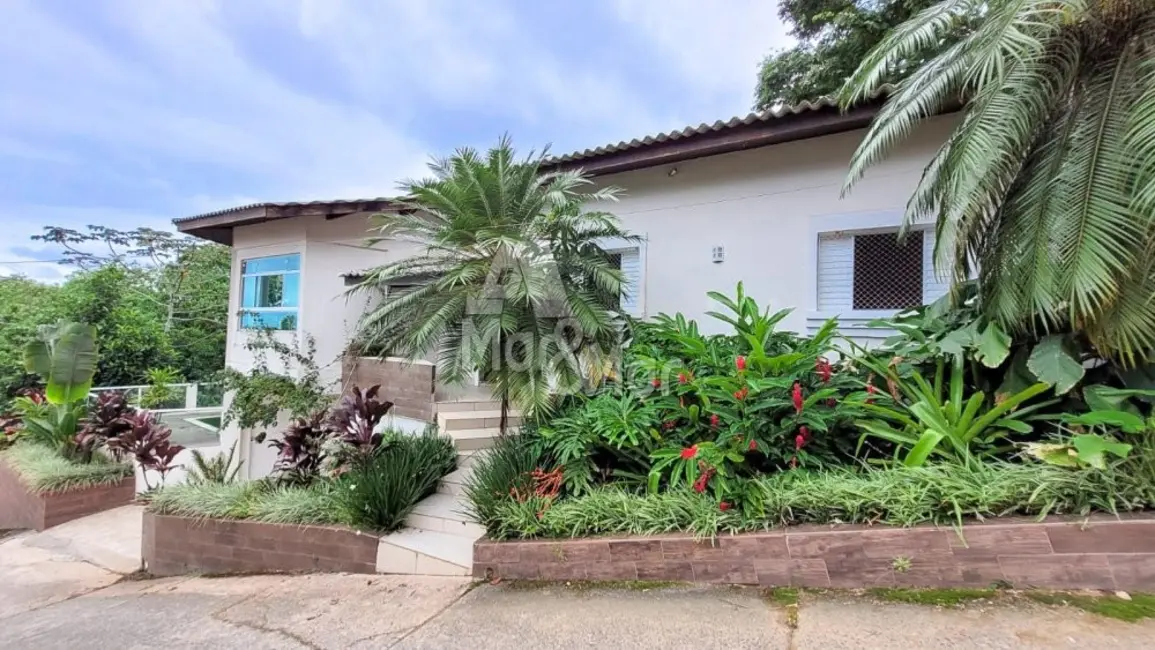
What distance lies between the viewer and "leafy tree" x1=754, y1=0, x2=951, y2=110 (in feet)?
36.8

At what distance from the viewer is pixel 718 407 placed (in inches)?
174

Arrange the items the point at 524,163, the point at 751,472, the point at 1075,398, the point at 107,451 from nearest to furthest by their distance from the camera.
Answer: the point at 1075,398 < the point at 751,472 < the point at 524,163 < the point at 107,451

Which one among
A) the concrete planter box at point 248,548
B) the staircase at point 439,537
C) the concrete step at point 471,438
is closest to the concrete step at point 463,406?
the concrete step at point 471,438

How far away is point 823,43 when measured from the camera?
13.1m

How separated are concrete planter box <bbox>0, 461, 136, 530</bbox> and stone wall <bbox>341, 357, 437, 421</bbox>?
5344 mm

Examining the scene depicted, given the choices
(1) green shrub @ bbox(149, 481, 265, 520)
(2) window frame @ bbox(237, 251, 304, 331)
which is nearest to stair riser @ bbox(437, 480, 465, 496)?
(1) green shrub @ bbox(149, 481, 265, 520)

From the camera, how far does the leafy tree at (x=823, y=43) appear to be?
36.8 ft

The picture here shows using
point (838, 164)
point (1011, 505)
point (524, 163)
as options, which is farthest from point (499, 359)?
point (838, 164)

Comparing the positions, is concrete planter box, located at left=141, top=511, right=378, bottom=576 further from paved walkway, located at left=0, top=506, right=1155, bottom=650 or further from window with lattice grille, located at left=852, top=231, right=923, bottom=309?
window with lattice grille, located at left=852, top=231, right=923, bottom=309

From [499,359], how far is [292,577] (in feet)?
11.0

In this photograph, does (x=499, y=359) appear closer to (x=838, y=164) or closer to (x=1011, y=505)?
(x=1011, y=505)

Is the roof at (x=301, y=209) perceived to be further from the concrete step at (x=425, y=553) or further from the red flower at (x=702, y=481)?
the red flower at (x=702, y=481)

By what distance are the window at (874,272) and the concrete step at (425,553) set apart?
5317mm

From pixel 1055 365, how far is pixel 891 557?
201cm
